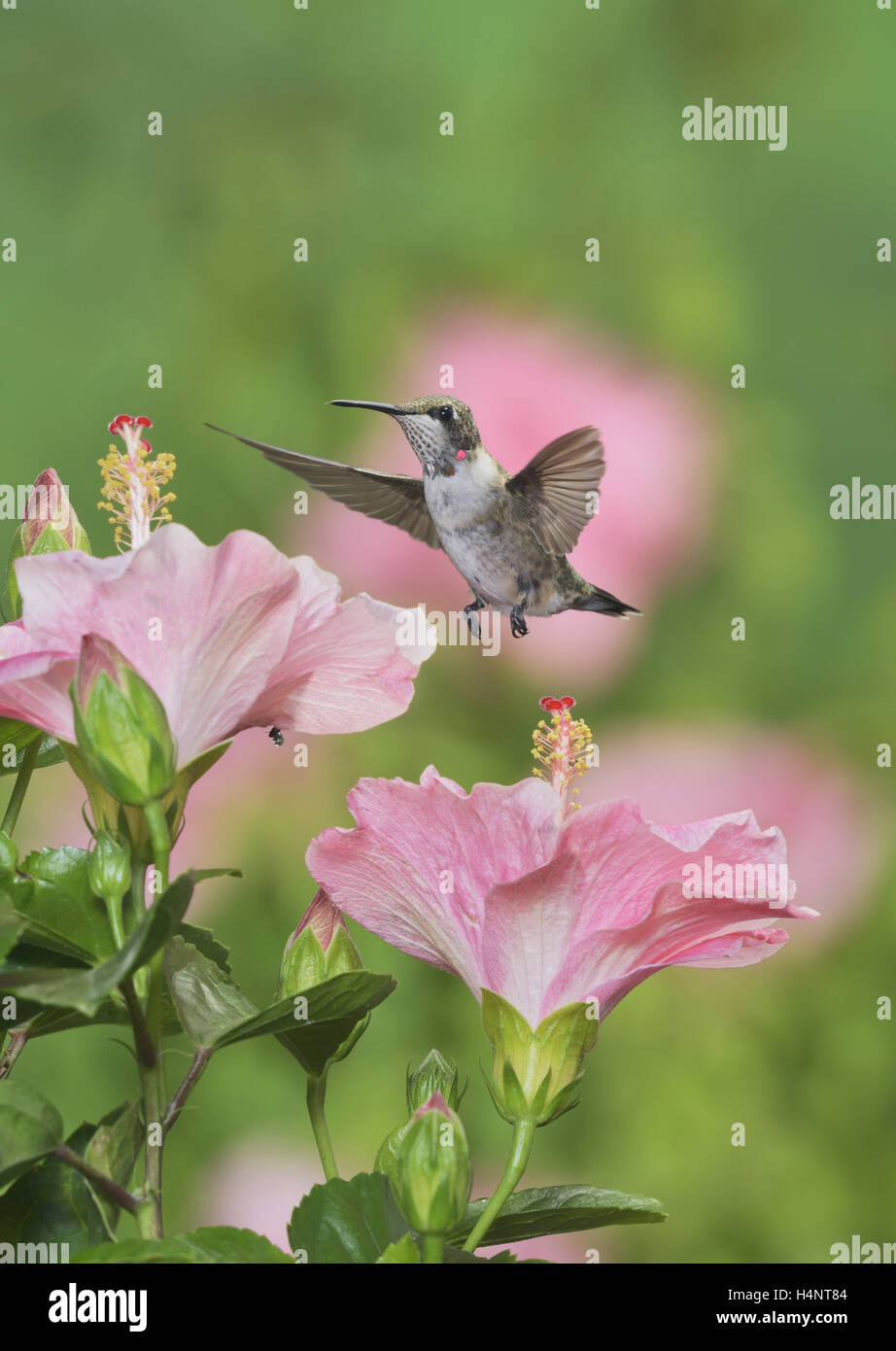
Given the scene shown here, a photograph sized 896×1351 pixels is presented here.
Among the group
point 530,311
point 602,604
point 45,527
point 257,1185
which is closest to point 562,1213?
point 45,527

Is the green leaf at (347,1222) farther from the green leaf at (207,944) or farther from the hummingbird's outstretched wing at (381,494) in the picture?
the hummingbird's outstretched wing at (381,494)

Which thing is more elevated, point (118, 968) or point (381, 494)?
point (381, 494)

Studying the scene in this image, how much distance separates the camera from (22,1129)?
0.54ft

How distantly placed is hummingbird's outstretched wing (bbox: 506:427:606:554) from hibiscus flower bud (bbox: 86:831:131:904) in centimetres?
21

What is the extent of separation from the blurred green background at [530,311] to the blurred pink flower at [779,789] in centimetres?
3

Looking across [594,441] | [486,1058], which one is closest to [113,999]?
[594,441]

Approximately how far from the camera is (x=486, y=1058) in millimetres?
856

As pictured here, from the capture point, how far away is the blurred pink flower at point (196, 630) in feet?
0.59

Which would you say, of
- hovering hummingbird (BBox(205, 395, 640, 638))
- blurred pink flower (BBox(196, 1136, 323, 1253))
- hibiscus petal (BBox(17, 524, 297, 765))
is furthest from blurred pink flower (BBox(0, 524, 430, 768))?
blurred pink flower (BBox(196, 1136, 323, 1253))

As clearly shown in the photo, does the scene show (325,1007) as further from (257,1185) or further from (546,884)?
(257,1185)

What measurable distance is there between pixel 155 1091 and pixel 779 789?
691 mm

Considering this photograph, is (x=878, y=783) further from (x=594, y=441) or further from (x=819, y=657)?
(x=594, y=441)

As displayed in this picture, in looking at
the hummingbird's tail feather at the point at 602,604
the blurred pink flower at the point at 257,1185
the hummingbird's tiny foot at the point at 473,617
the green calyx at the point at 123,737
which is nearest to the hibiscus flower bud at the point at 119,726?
the green calyx at the point at 123,737

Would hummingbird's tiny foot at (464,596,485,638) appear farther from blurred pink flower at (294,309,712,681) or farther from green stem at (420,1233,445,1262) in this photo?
blurred pink flower at (294,309,712,681)
